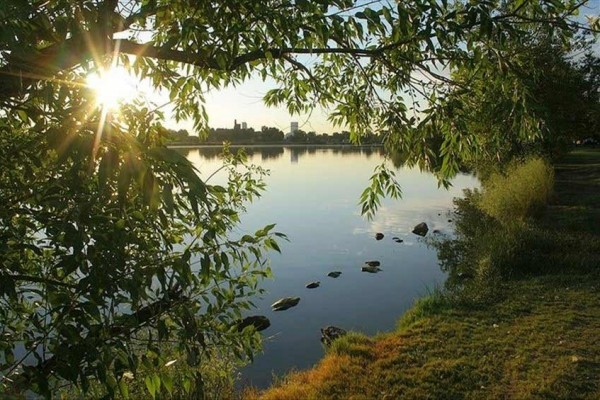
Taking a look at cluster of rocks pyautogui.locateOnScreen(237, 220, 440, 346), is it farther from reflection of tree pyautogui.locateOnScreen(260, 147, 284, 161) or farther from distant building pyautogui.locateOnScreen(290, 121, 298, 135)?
reflection of tree pyautogui.locateOnScreen(260, 147, 284, 161)

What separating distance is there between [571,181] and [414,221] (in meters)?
11.5

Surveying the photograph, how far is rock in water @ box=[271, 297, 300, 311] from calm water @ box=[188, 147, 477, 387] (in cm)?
15

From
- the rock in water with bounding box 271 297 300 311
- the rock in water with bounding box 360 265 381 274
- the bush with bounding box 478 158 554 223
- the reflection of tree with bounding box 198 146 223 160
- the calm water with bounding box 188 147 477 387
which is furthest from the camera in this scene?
the bush with bounding box 478 158 554 223

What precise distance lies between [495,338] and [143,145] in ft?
22.2

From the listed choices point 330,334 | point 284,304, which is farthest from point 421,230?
point 330,334

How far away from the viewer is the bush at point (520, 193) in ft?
55.6

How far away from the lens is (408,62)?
3275 mm

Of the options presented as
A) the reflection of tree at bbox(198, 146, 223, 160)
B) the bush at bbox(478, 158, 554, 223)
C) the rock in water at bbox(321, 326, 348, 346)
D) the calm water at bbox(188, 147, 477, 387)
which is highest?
the reflection of tree at bbox(198, 146, 223, 160)

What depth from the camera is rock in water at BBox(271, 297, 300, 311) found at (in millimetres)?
11039

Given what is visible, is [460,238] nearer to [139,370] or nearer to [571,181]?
[571,181]

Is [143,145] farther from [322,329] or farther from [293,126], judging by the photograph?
[322,329]

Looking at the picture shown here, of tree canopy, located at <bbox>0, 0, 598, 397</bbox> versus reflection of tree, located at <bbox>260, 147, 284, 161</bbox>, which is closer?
tree canopy, located at <bbox>0, 0, 598, 397</bbox>

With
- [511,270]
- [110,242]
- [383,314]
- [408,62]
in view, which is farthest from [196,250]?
[511,270]

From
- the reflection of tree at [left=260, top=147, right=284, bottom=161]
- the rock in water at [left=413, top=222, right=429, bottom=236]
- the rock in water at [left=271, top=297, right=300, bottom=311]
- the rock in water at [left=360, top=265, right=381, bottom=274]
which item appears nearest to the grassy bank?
the rock in water at [left=360, top=265, right=381, bottom=274]
